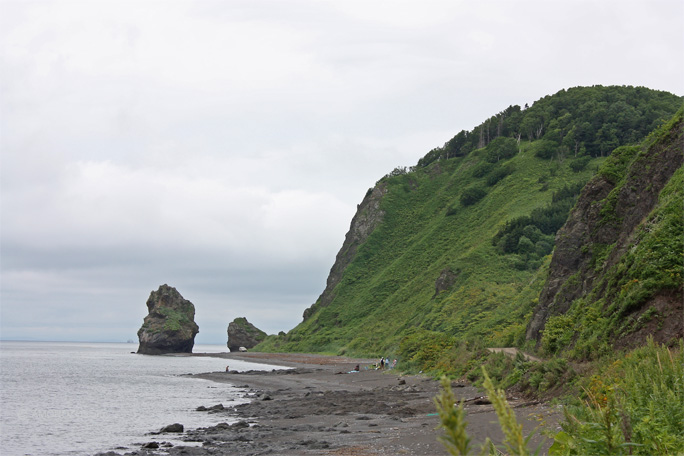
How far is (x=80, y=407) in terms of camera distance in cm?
3638

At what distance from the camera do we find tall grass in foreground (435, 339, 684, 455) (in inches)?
71.5

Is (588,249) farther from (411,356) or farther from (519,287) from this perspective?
(519,287)

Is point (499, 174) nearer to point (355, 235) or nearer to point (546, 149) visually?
point (546, 149)

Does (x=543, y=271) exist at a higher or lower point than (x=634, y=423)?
higher

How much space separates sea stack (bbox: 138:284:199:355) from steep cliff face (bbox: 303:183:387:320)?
33911mm

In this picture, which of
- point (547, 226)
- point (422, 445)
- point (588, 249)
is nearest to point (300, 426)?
point (422, 445)

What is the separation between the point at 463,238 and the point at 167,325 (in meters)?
74.2

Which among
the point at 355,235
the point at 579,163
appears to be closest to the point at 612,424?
the point at 579,163

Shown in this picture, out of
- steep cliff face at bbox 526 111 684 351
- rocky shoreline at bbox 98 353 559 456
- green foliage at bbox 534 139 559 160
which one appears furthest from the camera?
green foliage at bbox 534 139 559 160

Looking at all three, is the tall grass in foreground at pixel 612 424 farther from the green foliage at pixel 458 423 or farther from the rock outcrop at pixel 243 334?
the rock outcrop at pixel 243 334

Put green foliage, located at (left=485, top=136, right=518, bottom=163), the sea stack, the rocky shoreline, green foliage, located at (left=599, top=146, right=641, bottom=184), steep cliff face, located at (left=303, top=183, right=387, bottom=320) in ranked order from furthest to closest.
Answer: the sea stack → steep cliff face, located at (left=303, top=183, right=387, bottom=320) → green foliage, located at (left=485, top=136, right=518, bottom=163) → green foliage, located at (left=599, top=146, right=641, bottom=184) → the rocky shoreline

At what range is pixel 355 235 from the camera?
121m

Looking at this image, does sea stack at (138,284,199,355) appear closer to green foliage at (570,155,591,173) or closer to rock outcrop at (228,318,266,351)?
rock outcrop at (228,318,266,351)

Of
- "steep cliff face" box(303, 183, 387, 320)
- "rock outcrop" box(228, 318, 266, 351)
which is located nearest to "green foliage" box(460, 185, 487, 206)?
"steep cliff face" box(303, 183, 387, 320)
